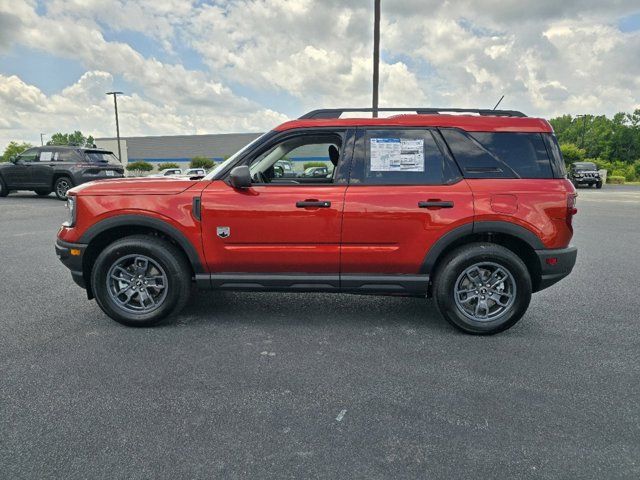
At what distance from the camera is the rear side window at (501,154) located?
3520 millimetres

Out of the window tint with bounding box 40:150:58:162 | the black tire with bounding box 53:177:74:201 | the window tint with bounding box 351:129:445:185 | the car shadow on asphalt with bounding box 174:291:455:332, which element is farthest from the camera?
the black tire with bounding box 53:177:74:201

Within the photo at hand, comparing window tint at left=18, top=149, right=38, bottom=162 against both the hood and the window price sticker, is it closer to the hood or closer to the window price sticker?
the hood

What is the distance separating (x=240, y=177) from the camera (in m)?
3.45

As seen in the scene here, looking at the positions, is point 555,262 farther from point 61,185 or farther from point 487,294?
point 61,185

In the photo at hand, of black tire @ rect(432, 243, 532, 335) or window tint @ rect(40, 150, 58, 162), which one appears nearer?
black tire @ rect(432, 243, 532, 335)

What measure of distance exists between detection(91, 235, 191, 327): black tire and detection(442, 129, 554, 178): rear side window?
2.65 m

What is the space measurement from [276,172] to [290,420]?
280 centimetres

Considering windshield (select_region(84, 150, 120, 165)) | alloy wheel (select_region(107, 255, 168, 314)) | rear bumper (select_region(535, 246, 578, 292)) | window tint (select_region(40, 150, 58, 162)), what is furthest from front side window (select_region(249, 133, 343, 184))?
window tint (select_region(40, 150, 58, 162))

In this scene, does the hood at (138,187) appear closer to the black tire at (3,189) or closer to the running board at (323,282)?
the running board at (323,282)

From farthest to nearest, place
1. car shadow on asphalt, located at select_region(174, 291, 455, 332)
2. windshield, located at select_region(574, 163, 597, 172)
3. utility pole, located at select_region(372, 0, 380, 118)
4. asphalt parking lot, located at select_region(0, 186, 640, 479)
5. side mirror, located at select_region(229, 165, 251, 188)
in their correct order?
windshield, located at select_region(574, 163, 597, 172) < utility pole, located at select_region(372, 0, 380, 118) < car shadow on asphalt, located at select_region(174, 291, 455, 332) < side mirror, located at select_region(229, 165, 251, 188) < asphalt parking lot, located at select_region(0, 186, 640, 479)

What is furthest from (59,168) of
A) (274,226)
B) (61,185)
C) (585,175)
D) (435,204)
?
(585,175)

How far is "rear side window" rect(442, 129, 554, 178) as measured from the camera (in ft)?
11.5

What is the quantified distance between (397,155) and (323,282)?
1.29 metres

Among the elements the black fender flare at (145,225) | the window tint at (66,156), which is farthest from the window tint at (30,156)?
the black fender flare at (145,225)
